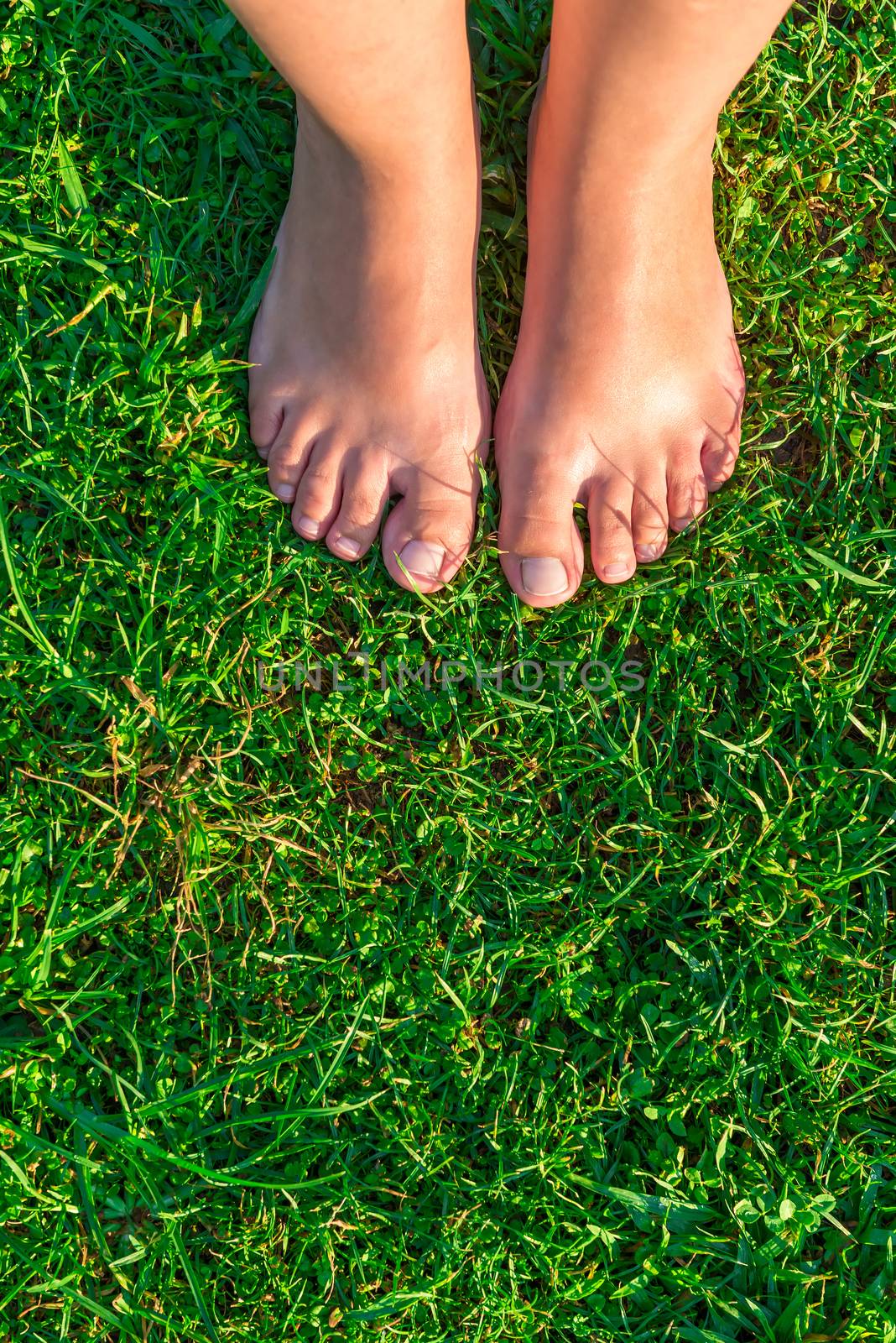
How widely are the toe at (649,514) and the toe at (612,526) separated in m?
0.01

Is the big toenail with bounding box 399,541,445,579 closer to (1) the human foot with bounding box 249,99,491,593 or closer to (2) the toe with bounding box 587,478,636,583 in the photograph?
(1) the human foot with bounding box 249,99,491,593

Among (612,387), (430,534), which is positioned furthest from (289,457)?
(612,387)

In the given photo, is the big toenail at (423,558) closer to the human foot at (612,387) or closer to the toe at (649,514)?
the human foot at (612,387)

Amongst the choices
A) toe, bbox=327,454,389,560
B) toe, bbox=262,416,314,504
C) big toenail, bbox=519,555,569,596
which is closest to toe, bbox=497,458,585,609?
big toenail, bbox=519,555,569,596

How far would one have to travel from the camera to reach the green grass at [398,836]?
1.74m

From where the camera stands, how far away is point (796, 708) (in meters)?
1.84

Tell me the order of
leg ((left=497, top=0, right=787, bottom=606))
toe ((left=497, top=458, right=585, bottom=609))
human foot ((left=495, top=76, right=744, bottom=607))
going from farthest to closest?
toe ((left=497, top=458, right=585, bottom=609)) → human foot ((left=495, top=76, right=744, bottom=607)) → leg ((left=497, top=0, right=787, bottom=606))

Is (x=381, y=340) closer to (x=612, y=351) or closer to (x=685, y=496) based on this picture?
(x=612, y=351)

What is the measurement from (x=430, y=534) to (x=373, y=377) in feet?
0.99

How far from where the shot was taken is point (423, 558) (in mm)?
1788

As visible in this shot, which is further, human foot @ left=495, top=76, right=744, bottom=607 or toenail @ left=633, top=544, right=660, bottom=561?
toenail @ left=633, top=544, right=660, bottom=561

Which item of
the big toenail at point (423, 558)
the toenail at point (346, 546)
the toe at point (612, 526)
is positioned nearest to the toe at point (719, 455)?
the toe at point (612, 526)

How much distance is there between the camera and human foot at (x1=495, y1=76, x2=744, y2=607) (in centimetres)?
166

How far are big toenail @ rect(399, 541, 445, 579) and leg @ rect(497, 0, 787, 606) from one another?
0.42ft
